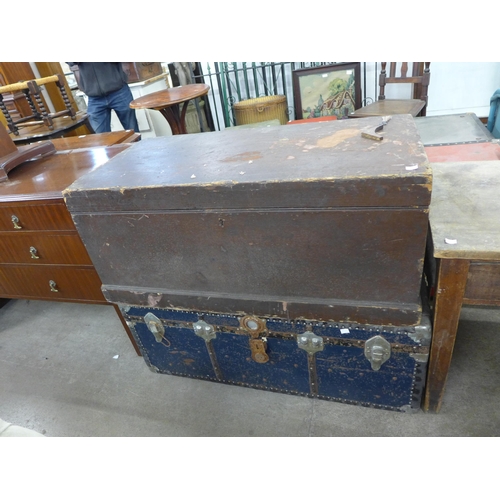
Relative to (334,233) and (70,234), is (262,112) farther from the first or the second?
(334,233)

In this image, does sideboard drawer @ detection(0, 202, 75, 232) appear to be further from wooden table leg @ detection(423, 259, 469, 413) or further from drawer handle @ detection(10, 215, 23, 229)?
wooden table leg @ detection(423, 259, 469, 413)

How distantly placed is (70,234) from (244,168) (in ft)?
2.71

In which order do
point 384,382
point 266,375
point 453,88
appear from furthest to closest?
point 453,88 → point 266,375 → point 384,382

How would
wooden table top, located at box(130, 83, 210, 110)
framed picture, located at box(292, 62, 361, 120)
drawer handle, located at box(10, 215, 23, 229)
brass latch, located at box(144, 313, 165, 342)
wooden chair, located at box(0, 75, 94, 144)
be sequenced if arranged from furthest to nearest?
framed picture, located at box(292, 62, 361, 120) → wooden chair, located at box(0, 75, 94, 144) → wooden table top, located at box(130, 83, 210, 110) → drawer handle, located at box(10, 215, 23, 229) → brass latch, located at box(144, 313, 165, 342)

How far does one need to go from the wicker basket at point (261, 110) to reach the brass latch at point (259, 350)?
230 centimetres

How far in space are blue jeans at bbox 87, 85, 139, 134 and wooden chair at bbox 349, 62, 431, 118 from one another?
163 cm

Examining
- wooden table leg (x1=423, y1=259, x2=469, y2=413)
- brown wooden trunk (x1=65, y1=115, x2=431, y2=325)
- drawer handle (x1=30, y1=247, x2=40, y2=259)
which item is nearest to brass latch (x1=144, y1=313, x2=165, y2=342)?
brown wooden trunk (x1=65, y1=115, x2=431, y2=325)

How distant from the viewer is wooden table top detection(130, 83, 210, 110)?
2357 millimetres

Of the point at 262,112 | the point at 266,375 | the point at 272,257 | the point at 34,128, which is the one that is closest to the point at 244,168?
the point at 272,257

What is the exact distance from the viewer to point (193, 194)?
0.98 meters

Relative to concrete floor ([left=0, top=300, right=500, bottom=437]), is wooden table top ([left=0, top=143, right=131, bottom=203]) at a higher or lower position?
higher

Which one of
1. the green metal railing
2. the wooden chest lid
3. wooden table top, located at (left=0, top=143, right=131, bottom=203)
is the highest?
the wooden chest lid

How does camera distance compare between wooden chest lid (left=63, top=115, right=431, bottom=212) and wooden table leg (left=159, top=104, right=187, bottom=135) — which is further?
wooden table leg (left=159, top=104, right=187, bottom=135)

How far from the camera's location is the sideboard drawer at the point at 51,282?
157 cm
